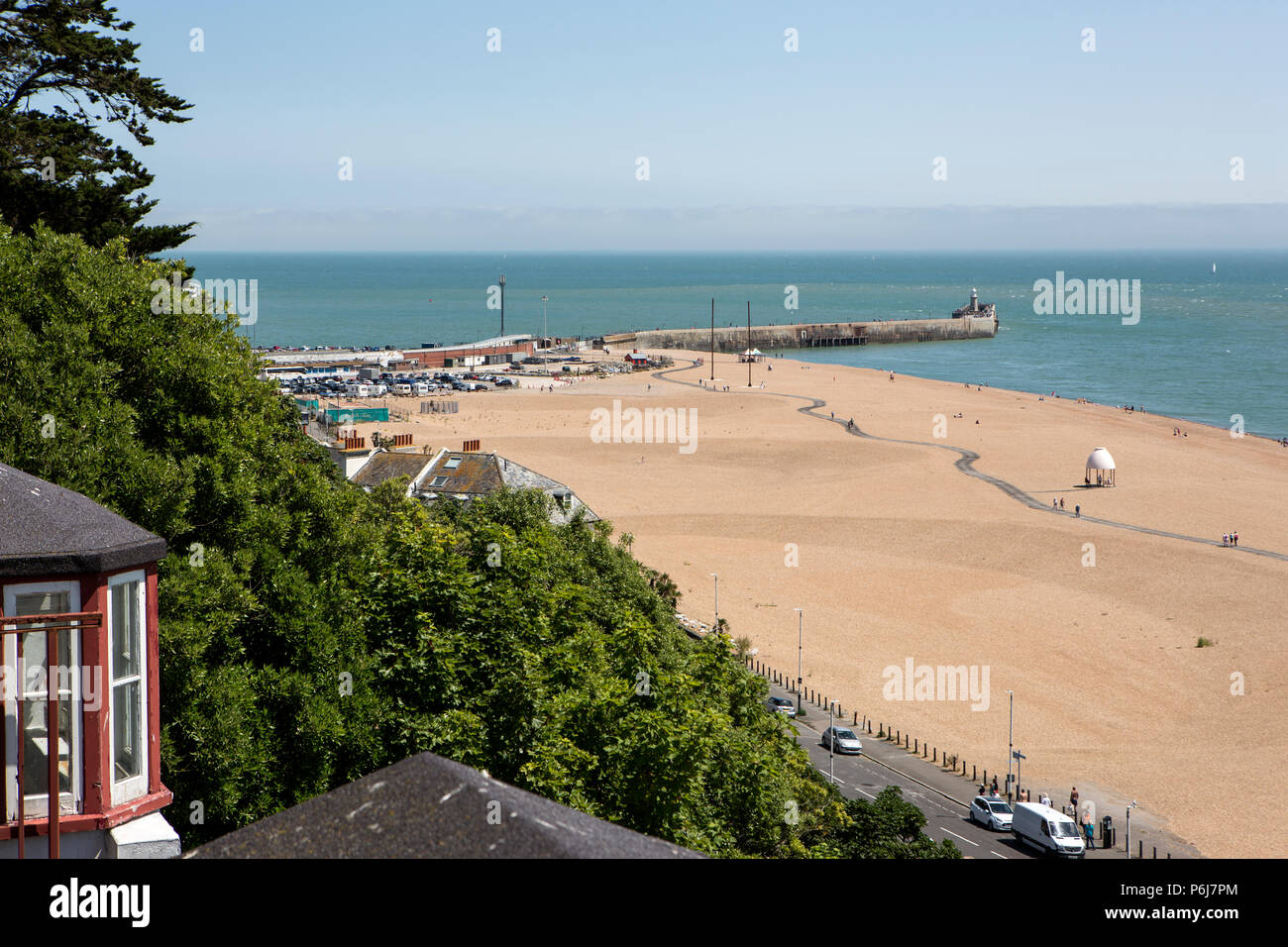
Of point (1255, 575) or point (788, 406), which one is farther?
point (788, 406)

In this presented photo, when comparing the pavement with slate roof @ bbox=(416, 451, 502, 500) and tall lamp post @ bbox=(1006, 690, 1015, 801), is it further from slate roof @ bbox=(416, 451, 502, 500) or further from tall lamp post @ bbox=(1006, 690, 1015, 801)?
slate roof @ bbox=(416, 451, 502, 500)

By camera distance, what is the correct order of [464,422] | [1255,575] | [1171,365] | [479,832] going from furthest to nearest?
[1171,365]
[464,422]
[1255,575]
[479,832]

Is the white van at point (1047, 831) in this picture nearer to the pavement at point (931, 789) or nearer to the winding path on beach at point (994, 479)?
the pavement at point (931, 789)

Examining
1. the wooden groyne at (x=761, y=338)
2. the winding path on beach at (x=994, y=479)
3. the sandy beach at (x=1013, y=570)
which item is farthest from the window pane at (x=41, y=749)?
the wooden groyne at (x=761, y=338)

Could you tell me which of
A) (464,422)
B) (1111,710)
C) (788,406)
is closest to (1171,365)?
(788,406)

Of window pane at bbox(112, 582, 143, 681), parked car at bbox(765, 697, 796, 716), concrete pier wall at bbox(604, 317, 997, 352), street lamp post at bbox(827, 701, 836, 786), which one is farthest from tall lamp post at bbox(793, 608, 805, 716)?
concrete pier wall at bbox(604, 317, 997, 352)

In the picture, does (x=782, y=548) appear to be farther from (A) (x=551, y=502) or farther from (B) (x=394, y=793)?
(B) (x=394, y=793)
